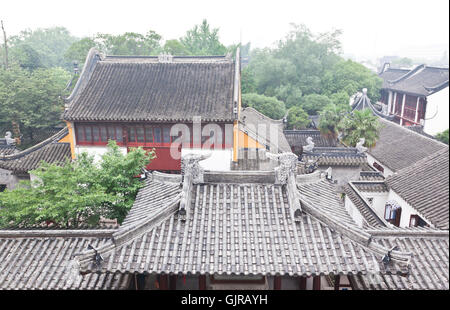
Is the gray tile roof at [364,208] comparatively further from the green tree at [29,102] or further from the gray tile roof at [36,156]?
the green tree at [29,102]

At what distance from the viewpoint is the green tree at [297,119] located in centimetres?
3619

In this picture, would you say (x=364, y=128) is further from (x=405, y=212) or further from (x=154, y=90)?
(x=154, y=90)

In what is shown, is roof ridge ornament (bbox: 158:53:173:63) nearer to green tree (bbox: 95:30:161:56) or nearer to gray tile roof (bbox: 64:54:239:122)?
gray tile roof (bbox: 64:54:239:122)

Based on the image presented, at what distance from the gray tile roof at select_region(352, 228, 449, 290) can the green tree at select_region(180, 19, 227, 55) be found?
168 feet

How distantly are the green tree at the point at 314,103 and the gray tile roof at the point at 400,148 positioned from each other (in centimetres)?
1309

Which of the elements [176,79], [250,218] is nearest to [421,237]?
[250,218]

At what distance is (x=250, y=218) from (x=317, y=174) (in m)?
3.52

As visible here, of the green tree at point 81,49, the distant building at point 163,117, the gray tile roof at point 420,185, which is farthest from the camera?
the green tree at point 81,49

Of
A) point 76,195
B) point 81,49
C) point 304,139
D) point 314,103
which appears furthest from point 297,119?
point 81,49


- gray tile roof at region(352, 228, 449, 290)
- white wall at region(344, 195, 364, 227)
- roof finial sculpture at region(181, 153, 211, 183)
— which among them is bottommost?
white wall at region(344, 195, 364, 227)

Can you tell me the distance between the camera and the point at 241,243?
24.3 ft

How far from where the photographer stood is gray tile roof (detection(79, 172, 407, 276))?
6.86 metres

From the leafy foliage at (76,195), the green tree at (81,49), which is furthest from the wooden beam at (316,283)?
the green tree at (81,49)

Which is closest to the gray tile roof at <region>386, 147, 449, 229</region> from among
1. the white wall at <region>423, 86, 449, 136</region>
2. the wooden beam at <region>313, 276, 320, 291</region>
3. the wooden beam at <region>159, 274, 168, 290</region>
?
the wooden beam at <region>313, 276, 320, 291</region>
